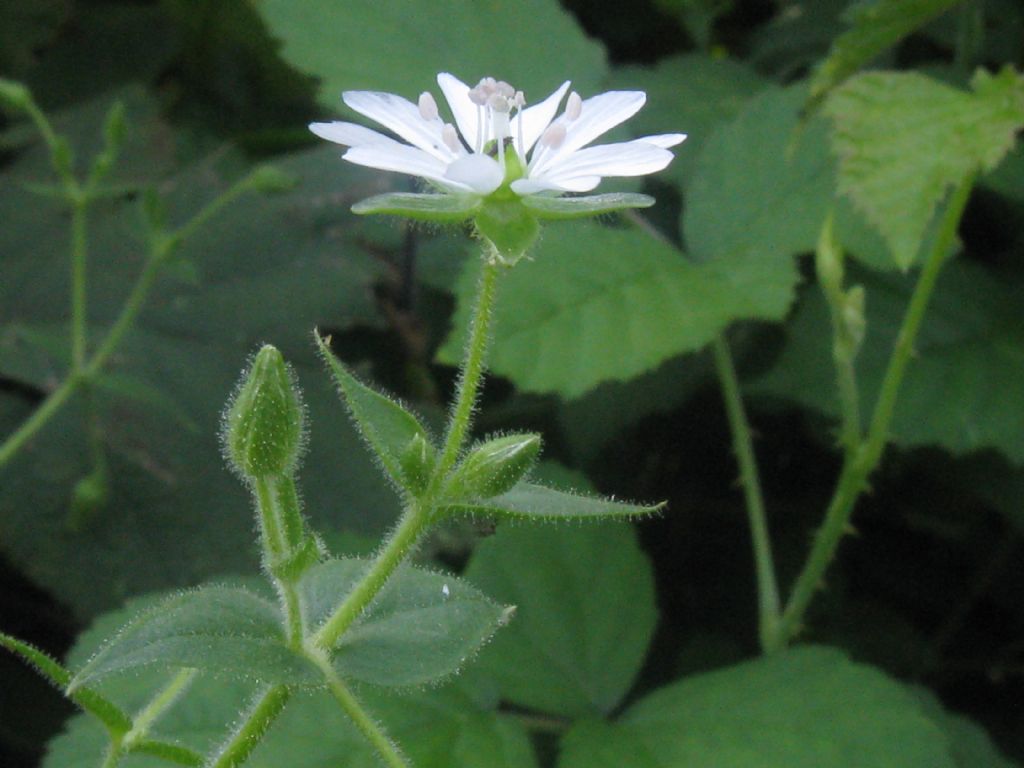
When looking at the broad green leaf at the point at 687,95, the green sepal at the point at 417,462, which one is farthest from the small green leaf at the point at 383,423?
the broad green leaf at the point at 687,95

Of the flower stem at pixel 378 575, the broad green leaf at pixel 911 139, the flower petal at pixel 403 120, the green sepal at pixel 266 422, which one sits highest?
the flower petal at pixel 403 120

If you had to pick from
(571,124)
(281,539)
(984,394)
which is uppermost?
(571,124)

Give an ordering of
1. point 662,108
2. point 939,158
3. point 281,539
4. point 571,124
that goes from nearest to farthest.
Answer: point 281,539 < point 571,124 < point 939,158 < point 662,108

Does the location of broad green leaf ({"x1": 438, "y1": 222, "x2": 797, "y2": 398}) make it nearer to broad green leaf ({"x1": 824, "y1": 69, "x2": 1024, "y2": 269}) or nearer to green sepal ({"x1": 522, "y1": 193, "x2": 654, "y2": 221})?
broad green leaf ({"x1": 824, "y1": 69, "x2": 1024, "y2": 269})

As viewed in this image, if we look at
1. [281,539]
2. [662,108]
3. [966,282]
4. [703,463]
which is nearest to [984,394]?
[966,282]

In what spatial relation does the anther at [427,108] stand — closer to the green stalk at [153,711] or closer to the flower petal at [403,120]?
the flower petal at [403,120]

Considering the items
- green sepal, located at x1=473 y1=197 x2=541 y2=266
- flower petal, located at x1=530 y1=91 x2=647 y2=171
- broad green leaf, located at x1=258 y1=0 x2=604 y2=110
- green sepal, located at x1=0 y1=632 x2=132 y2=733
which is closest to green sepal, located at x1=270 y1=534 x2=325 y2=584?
green sepal, located at x1=0 y1=632 x2=132 y2=733

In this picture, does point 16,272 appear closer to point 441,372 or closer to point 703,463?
point 441,372
